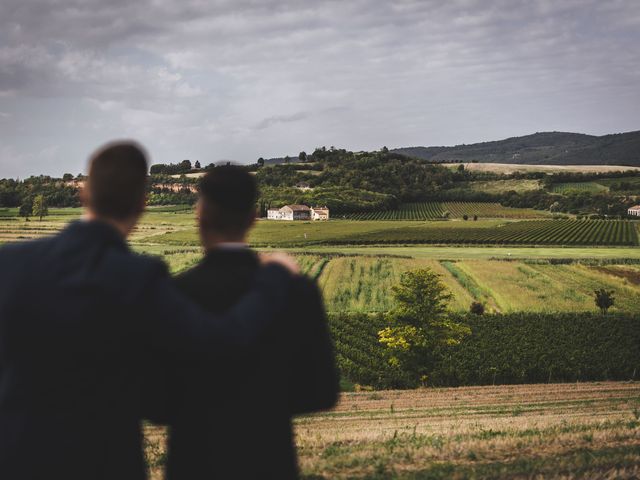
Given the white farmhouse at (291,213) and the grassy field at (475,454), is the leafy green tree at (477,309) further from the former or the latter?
the white farmhouse at (291,213)

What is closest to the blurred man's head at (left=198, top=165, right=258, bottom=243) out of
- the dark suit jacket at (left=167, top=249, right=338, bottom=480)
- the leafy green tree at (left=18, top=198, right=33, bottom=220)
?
the dark suit jacket at (left=167, top=249, right=338, bottom=480)

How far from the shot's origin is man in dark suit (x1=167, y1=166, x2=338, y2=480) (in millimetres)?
2871

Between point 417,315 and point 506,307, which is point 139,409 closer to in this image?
point 417,315

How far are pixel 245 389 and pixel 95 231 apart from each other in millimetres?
988

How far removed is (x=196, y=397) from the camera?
2898 mm

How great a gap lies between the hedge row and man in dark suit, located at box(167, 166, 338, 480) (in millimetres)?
31234

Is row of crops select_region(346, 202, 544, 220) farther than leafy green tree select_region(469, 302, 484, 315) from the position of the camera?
Yes

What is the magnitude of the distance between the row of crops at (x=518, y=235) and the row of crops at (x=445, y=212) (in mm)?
25759

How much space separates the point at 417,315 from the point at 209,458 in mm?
35602

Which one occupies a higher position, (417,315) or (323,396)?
(323,396)

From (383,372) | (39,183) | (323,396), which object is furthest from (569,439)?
(39,183)

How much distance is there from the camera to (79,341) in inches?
104

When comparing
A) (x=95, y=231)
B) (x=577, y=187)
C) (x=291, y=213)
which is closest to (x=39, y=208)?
(x=291, y=213)

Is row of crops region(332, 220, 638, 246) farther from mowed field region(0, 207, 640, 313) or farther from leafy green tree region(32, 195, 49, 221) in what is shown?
leafy green tree region(32, 195, 49, 221)
